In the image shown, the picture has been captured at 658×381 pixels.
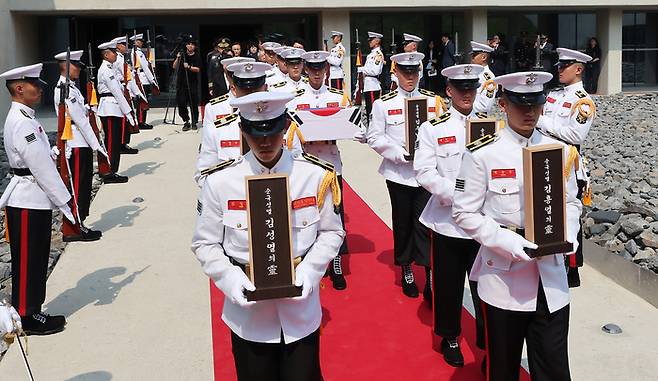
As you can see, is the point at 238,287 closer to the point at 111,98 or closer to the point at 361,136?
the point at 361,136

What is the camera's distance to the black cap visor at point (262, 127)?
3.08 m

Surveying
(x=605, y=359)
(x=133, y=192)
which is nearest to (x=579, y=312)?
(x=605, y=359)

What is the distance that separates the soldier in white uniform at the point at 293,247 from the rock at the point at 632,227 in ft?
14.8

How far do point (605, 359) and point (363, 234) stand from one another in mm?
3571

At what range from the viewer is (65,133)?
21.7ft

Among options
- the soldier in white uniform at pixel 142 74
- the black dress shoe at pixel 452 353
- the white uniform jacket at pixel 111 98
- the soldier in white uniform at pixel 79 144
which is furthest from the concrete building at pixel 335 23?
the black dress shoe at pixel 452 353

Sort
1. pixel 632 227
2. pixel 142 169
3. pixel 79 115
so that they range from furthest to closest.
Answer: pixel 142 169
pixel 79 115
pixel 632 227

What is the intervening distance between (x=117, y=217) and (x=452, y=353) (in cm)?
540

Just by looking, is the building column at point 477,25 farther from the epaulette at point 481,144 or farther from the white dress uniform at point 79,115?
the epaulette at point 481,144

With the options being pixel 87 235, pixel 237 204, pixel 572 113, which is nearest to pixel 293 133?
pixel 572 113

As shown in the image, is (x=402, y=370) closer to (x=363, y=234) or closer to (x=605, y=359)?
(x=605, y=359)

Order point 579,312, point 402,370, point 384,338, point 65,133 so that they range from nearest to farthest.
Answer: point 402,370 → point 384,338 → point 579,312 → point 65,133

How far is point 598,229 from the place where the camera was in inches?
285

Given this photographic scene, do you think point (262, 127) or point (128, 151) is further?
point (128, 151)
